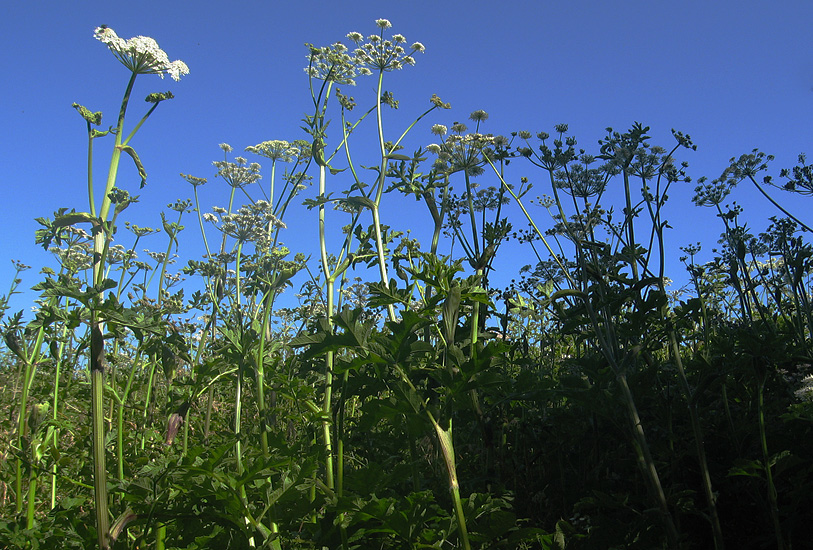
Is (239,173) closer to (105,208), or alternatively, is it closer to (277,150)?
(277,150)

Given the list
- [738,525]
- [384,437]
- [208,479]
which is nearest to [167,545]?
[208,479]

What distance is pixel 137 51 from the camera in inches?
91.7

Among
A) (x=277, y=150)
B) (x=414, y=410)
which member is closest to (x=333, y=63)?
(x=277, y=150)

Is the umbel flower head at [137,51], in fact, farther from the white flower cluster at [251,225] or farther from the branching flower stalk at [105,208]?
the white flower cluster at [251,225]

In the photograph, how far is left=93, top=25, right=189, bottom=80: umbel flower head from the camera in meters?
2.32

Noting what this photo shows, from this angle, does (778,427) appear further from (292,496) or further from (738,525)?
(292,496)

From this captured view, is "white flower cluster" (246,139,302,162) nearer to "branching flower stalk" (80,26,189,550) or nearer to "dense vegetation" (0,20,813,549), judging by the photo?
"dense vegetation" (0,20,813,549)

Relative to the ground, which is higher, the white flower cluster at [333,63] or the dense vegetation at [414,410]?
the white flower cluster at [333,63]

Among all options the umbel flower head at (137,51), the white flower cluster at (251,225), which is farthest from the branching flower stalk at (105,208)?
the white flower cluster at (251,225)

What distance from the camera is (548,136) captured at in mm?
4320

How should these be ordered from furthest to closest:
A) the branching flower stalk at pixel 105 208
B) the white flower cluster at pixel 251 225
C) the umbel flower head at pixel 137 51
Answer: the white flower cluster at pixel 251 225, the umbel flower head at pixel 137 51, the branching flower stalk at pixel 105 208

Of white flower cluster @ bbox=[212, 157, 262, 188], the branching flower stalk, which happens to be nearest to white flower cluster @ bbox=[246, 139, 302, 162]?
white flower cluster @ bbox=[212, 157, 262, 188]

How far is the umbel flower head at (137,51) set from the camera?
2.32 m

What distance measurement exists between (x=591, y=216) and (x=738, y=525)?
1917 millimetres
